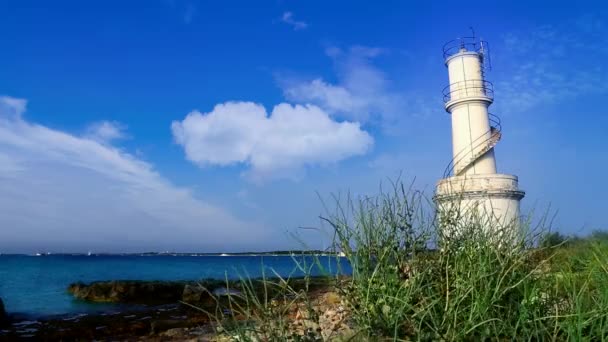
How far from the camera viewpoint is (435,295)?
4195mm

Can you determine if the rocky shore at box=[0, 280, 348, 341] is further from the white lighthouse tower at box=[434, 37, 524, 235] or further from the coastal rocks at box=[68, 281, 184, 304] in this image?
the white lighthouse tower at box=[434, 37, 524, 235]

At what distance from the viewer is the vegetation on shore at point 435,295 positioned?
3723 millimetres

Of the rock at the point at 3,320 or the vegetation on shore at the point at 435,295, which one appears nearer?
the vegetation on shore at the point at 435,295

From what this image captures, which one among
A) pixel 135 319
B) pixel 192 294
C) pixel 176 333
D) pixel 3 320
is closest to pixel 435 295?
pixel 176 333

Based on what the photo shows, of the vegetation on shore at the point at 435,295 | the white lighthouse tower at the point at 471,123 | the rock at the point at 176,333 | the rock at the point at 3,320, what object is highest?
the white lighthouse tower at the point at 471,123

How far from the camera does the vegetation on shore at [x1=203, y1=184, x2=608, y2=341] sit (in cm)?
372

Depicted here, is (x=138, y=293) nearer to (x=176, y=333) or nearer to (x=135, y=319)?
(x=135, y=319)

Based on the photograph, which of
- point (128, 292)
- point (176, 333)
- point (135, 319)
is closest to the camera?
point (176, 333)

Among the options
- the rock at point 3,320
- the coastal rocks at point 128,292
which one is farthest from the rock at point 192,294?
the rock at point 3,320

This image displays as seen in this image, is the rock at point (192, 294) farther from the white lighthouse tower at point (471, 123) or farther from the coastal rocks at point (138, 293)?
the white lighthouse tower at point (471, 123)

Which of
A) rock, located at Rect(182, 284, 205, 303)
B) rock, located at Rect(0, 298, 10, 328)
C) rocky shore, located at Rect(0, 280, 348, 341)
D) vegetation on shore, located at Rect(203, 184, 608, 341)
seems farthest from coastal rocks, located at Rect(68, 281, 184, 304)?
vegetation on shore, located at Rect(203, 184, 608, 341)

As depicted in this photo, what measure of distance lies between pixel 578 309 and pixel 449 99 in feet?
58.7

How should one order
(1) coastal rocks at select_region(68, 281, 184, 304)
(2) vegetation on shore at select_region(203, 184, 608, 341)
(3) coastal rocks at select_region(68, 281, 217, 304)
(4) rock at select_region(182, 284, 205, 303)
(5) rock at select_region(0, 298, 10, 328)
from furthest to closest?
1. (1) coastal rocks at select_region(68, 281, 184, 304)
2. (3) coastal rocks at select_region(68, 281, 217, 304)
3. (4) rock at select_region(182, 284, 205, 303)
4. (5) rock at select_region(0, 298, 10, 328)
5. (2) vegetation on shore at select_region(203, 184, 608, 341)

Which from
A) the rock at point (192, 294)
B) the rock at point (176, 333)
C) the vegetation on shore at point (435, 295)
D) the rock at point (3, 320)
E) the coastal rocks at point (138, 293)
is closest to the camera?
the vegetation on shore at point (435, 295)
